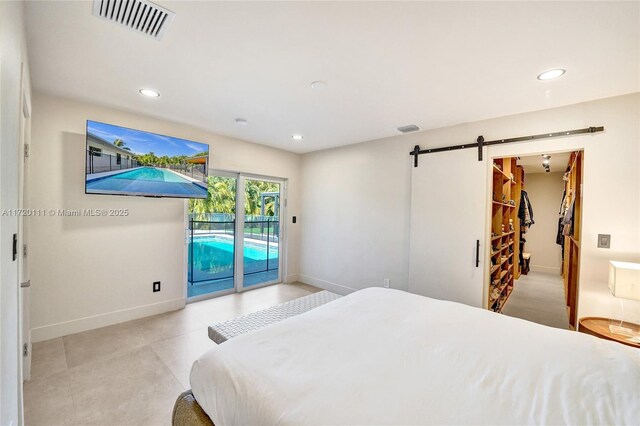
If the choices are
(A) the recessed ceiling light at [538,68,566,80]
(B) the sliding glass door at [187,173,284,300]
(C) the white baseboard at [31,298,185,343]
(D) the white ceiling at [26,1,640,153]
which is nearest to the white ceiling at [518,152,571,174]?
(D) the white ceiling at [26,1,640,153]

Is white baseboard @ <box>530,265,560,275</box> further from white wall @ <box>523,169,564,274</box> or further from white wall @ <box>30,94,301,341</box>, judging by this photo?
white wall @ <box>30,94,301,341</box>

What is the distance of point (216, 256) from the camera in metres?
4.72

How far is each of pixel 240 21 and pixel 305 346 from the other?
1890 millimetres

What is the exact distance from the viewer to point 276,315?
251 cm

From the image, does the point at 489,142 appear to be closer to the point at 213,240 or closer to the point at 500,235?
the point at 500,235

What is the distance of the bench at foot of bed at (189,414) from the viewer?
131 centimetres

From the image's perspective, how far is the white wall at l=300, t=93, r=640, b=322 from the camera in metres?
2.37

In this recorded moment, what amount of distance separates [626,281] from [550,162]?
172 inches

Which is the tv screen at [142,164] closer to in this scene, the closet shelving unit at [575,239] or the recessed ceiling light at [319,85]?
the recessed ceiling light at [319,85]

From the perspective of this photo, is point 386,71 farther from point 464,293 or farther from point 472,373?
point 464,293

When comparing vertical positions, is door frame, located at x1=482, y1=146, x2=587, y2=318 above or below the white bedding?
above

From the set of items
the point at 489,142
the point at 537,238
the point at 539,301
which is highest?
the point at 489,142

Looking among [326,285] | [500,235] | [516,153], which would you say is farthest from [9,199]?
[500,235]

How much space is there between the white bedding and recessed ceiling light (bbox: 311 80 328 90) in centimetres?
189
